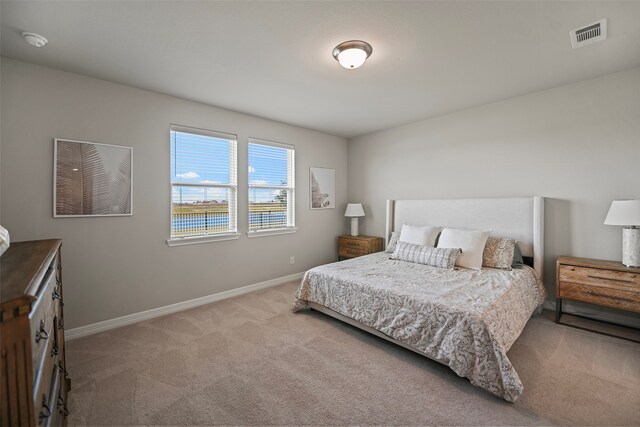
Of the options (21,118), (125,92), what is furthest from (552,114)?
(21,118)

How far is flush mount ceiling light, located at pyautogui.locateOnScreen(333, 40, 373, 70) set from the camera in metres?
2.18

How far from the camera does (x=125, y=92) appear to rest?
2891mm

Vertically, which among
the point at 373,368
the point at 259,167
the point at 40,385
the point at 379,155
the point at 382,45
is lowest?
the point at 373,368

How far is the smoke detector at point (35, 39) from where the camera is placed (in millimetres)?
2025

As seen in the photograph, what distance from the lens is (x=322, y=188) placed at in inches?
194

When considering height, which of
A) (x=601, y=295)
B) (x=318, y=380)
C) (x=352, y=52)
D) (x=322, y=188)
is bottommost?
(x=318, y=380)

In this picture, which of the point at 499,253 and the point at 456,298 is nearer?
the point at 456,298

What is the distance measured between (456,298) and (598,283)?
1.62 metres

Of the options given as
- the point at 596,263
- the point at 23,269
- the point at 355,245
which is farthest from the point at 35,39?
the point at 596,263

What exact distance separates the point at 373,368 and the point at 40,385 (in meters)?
1.95

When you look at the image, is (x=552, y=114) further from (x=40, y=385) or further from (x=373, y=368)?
(x=40, y=385)

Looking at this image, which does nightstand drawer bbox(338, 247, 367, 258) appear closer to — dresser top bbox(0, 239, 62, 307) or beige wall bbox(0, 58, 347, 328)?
beige wall bbox(0, 58, 347, 328)

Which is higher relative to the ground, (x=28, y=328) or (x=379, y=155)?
(x=379, y=155)

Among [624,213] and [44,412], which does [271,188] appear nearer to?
[44,412]
